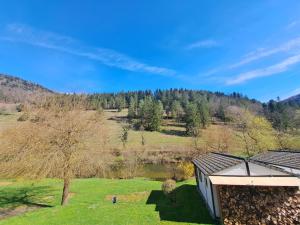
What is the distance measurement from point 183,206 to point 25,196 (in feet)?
46.4

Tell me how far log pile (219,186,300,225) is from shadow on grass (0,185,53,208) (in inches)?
544

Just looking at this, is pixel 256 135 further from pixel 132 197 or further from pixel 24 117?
pixel 24 117

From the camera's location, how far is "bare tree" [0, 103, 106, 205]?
48.7 ft

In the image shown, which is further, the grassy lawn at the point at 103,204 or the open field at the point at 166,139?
the open field at the point at 166,139

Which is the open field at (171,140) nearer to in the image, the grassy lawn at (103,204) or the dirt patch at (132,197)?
the grassy lawn at (103,204)

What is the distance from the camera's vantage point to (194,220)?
1383 cm

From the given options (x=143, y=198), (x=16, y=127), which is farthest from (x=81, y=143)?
(x=143, y=198)

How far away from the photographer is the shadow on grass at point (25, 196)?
62.7ft

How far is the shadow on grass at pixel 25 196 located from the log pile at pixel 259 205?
13818 mm

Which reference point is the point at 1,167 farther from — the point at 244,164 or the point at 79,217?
the point at 244,164

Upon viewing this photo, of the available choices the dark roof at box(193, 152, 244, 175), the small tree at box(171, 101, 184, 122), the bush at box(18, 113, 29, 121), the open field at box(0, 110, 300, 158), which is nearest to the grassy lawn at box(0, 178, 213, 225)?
the dark roof at box(193, 152, 244, 175)

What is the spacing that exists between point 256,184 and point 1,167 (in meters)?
14.6

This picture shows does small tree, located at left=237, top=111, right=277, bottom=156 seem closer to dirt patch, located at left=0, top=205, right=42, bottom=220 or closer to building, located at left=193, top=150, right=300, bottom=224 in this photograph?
building, located at left=193, top=150, right=300, bottom=224

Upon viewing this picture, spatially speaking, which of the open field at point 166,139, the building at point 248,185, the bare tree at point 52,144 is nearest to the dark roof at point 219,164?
the building at point 248,185
